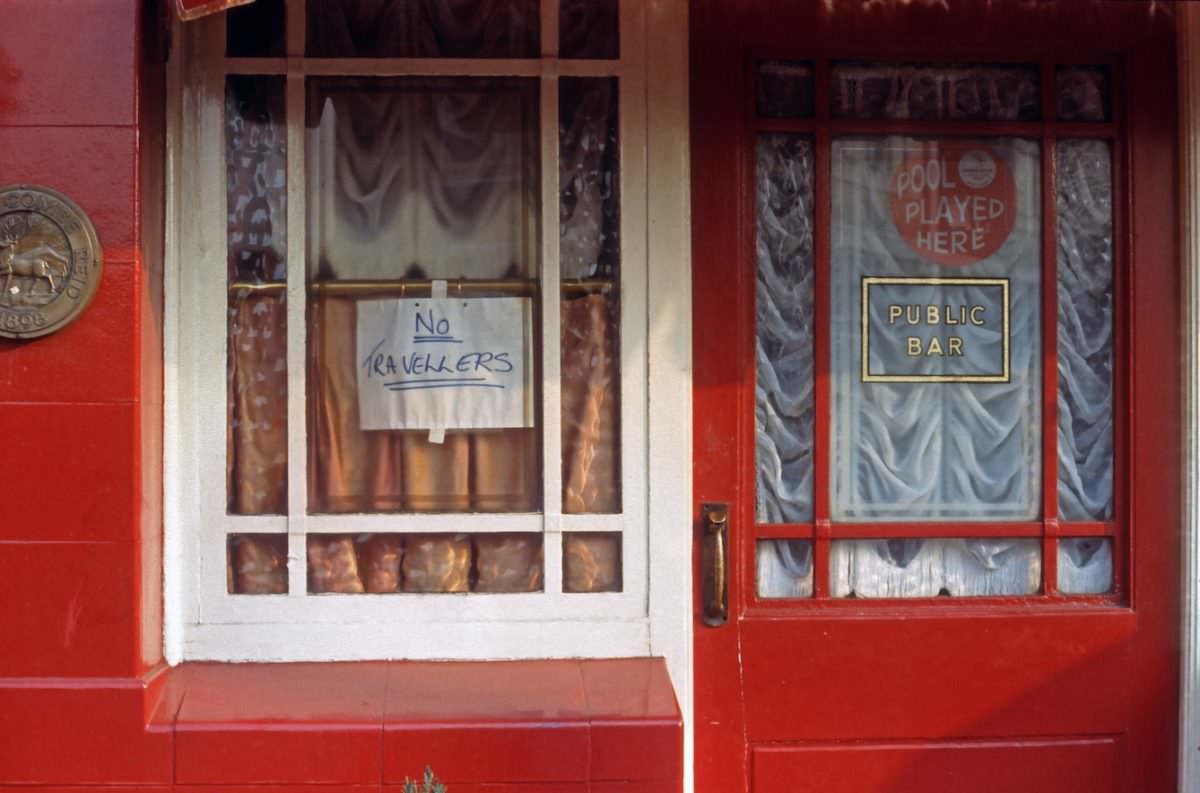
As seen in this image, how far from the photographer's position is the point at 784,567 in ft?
13.4

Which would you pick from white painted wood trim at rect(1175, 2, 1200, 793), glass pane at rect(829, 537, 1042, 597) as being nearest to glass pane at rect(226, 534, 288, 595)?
glass pane at rect(829, 537, 1042, 597)

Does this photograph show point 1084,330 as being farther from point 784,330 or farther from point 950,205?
point 784,330

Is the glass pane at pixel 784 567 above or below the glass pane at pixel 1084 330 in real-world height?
below

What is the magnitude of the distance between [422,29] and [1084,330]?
7.84 ft

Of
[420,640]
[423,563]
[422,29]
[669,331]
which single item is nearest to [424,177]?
[422,29]

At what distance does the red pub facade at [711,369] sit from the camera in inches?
154

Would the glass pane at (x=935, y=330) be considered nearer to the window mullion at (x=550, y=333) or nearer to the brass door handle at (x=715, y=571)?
the brass door handle at (x=715, y=571)

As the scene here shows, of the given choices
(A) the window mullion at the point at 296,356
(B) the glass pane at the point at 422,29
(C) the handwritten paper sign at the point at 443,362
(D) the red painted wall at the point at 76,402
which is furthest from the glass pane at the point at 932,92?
(D) the red painted wall at the point at 76,402

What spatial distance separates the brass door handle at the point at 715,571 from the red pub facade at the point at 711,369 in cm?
1

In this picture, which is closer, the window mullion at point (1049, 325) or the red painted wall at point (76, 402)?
the red painted wall at point (76, 402)

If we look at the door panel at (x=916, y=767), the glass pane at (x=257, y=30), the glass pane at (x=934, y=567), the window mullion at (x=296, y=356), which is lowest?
the door panel at (x=916, y=767)

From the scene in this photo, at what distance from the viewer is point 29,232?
11.4 feet

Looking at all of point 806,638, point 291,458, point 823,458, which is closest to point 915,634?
point 806,638

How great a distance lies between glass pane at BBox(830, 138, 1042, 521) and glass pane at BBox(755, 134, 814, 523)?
0.10 meters
